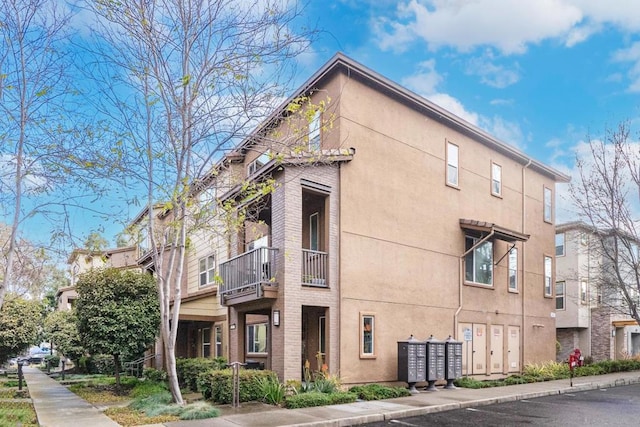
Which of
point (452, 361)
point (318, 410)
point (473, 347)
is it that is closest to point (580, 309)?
point (473, 347)

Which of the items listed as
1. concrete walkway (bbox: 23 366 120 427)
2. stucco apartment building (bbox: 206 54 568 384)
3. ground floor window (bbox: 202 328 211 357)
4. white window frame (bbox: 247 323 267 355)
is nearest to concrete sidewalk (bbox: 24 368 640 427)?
concrete walkway (bbox: 23 366 120 427)

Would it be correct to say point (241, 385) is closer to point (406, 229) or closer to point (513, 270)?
point (406, 229)

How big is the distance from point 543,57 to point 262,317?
14838 mm

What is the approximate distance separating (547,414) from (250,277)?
841 centimetres

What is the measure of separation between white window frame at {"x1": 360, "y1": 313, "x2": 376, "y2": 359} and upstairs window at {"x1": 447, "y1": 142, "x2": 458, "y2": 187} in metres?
6.41

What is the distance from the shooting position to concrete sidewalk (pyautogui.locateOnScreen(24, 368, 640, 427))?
1098 centimetres

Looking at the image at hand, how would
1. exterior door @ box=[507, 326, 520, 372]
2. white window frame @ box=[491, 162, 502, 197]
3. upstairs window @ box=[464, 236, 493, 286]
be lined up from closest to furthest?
upstairs window @ box=[464, 236, 493, 286], exterior door @ box=[507, 326, 520, 372], white window frame @ box=[491, 162, 502, 197]

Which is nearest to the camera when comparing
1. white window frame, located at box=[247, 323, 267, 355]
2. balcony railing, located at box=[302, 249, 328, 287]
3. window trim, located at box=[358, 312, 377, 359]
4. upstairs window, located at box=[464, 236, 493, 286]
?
balcony railing, located at box=[302, 249, 328, 287]

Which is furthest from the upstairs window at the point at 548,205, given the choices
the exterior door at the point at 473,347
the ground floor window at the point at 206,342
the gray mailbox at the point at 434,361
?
the ground floor window at the point at 206,342

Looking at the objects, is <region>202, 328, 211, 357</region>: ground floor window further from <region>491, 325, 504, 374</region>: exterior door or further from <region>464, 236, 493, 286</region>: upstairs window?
<region>491, 325, 504, 374</region>: exterior door

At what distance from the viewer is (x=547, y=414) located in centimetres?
1282

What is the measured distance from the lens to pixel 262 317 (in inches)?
757

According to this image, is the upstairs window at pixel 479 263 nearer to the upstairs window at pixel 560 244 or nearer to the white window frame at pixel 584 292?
the white window frame at pixel 584 292

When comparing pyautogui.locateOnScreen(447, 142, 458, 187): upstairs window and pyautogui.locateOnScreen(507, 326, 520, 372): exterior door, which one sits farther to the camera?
pyautogui.locateOnScreen(507, 326, 520, 372): exterior door
